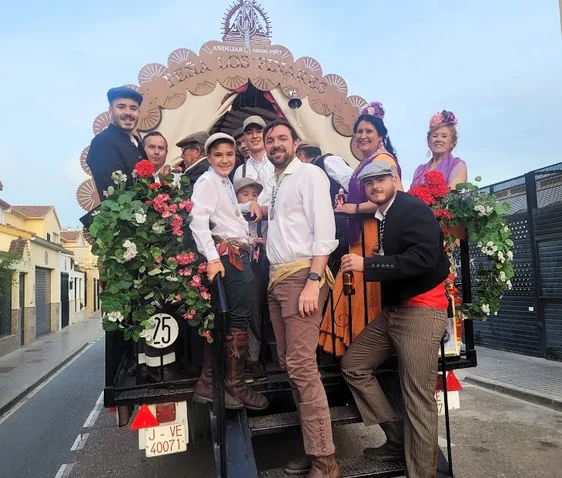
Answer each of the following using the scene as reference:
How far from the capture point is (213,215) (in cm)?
303

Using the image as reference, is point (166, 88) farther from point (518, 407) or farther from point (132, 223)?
point (518, 407)

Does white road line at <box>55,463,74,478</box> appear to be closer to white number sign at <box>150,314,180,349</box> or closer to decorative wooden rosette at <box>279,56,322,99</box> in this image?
white number sign at <box>150,314,180,349</box>

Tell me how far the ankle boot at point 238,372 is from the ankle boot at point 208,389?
0.15 ft

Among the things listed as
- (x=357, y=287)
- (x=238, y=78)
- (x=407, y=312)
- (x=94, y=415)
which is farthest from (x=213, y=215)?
(x=94, y=415)

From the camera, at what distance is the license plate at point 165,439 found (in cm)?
294

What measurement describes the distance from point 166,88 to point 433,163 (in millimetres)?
2660

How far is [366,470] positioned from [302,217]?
1.53 meters

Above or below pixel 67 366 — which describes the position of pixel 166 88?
above

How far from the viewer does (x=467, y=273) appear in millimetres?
3484

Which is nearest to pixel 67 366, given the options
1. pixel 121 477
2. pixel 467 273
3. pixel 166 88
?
pixel 121 477

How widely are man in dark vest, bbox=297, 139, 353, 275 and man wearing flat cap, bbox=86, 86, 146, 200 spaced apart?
1505 mm

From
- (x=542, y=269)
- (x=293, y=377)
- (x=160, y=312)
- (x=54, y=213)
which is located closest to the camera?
(x=293, y=377)

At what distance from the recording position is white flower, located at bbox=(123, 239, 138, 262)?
2.68 m

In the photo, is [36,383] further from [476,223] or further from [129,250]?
[476,223]
